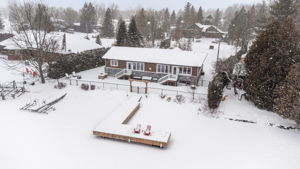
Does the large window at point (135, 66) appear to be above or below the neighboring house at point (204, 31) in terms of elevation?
below

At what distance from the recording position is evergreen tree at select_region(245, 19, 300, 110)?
1759 cm

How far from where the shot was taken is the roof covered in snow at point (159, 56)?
85.0 ft

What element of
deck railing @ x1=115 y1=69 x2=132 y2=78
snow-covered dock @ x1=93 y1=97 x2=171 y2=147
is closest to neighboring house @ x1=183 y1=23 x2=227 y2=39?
deck railing @ x1=115 y1=69 x2=132 y2=78

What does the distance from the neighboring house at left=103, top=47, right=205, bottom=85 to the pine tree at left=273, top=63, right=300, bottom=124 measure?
10159mm

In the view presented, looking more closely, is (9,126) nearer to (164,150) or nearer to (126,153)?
(126,153)

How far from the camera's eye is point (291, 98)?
15266mm

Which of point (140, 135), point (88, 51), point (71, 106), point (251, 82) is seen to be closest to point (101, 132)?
point (140, 135)

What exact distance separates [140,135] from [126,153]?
1525mm

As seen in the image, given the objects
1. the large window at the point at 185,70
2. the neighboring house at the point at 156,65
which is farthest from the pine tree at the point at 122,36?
the large window at the point at 185,70

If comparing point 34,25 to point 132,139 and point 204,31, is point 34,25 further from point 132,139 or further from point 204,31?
point 204,31

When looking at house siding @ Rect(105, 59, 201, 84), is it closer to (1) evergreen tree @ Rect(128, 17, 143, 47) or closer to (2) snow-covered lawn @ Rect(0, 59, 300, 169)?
(2) snow-covered lawn @ Rect(0, 59, 300, 169)

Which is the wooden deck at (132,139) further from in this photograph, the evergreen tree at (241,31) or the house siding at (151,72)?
the evergreen tree at (241,31)

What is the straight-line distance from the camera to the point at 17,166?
1172cm

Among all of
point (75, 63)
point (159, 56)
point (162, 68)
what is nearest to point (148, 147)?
point (162, 68)
